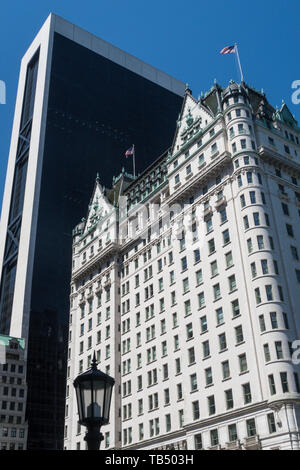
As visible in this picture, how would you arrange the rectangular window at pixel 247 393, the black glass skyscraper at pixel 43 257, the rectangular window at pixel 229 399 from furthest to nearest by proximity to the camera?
the black glass skyscraper at pixel 43 257, the rectangular window at pixel 229 399, the rectangular window at pixel 247 393

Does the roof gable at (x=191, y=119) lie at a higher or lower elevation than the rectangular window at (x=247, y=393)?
higher

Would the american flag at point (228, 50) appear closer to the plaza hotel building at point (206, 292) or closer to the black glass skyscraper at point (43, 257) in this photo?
the plaza hotel building at point (206, 292)

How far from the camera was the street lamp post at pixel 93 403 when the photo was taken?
54.1ft

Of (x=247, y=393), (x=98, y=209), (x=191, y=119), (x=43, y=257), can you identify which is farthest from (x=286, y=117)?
(x=43, y=257)

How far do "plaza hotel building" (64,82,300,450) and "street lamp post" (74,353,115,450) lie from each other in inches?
1985


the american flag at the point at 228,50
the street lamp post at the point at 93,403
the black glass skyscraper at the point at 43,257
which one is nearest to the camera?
the street lamp post at the point at 93,403

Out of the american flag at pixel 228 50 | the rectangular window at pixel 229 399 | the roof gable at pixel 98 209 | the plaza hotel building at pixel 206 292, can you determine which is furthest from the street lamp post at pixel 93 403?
the roof gable at pixel 98 209

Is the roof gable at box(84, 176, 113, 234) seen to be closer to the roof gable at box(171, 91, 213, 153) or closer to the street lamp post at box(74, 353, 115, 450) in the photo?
the roof gable at box(171, 91, 213, 153)

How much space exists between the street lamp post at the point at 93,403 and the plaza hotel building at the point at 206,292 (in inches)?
1985

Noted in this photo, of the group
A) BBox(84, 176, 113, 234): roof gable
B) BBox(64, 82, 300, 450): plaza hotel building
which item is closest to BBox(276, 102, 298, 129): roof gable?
BBox(64, 82, 300, 450): plaza hotel building

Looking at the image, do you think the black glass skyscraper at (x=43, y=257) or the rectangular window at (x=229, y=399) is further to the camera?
the black glass skyscraper at (x=43, y=257)

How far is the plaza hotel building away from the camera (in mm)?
68562

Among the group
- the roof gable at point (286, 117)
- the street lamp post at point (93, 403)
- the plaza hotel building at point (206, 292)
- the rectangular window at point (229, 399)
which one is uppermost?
the roof gable at point (286, 117)
